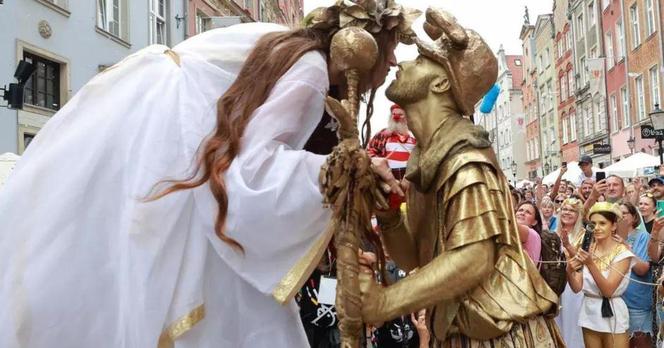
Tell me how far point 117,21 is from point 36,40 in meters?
4.06

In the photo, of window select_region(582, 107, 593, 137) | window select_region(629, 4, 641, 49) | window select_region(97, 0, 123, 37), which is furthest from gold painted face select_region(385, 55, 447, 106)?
window select_region(582, 107, 593, 137)

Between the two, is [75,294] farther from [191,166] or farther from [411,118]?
[411,118]

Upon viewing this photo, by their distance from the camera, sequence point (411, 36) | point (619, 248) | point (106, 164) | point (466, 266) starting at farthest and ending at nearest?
point (619, 248) < point (411, 36) < point (106, 164) < point (466, 266)

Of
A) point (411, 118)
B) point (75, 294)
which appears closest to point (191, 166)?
point (75, 294)

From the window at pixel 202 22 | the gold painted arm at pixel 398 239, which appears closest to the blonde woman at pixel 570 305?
the gold painted arm at pixel 398 239

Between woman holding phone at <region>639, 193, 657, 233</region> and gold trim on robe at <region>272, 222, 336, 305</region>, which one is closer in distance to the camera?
gold trim on robe at <region>272, 222, 336, 305</region>

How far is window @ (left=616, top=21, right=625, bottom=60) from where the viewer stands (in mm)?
27753

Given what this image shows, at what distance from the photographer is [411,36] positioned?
2002mm

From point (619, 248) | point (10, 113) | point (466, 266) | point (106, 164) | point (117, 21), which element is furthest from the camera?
point (117, 21)

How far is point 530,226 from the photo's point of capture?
17.5ft

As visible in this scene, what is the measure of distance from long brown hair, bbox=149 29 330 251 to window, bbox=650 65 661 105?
24817 millimetres

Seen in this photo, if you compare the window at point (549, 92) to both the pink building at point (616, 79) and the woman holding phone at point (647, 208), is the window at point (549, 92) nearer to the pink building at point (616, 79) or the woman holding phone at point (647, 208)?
the pink building at point (616, 79)

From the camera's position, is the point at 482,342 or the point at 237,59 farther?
the point at 237,59

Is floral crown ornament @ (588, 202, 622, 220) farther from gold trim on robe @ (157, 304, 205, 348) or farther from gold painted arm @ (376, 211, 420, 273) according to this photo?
gold trim on robe @ (157, 304, 205, 348)
